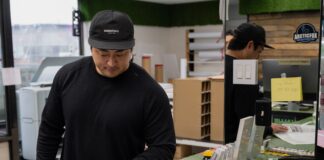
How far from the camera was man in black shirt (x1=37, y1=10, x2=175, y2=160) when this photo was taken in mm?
1410

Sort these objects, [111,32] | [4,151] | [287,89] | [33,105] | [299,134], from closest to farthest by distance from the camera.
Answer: [111,32] → [287,89] → [299,134] → [4,151] → [33,105]

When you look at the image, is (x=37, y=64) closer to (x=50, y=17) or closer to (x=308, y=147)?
(x=50, y=17)

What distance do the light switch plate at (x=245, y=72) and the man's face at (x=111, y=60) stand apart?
65 centimetres

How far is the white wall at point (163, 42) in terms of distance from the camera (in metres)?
6.27

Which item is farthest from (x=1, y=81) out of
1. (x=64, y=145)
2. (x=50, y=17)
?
(x=64, y=145)

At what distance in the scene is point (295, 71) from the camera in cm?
187

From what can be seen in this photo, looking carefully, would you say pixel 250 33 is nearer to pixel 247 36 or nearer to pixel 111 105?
pixel 247 36

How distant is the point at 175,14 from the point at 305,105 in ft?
16.3

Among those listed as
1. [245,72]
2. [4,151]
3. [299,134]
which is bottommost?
[4,151]

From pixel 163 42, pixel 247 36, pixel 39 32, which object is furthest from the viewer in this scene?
pixel 163 42

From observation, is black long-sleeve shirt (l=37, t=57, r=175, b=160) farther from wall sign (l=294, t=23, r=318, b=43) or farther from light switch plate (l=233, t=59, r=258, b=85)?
wall sign (l=294, t=23, r=318, b=43)

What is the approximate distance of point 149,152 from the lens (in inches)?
56.6

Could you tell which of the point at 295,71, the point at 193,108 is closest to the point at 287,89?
the point at 295,71

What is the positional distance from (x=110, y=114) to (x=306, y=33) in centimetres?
100
